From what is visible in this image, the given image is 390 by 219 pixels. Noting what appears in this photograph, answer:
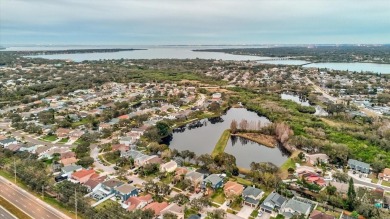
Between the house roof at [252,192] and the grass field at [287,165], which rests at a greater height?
the house roof at [252,192]

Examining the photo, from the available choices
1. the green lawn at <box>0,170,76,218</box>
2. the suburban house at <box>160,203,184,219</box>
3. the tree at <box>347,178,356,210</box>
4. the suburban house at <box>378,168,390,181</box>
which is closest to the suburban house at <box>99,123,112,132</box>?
the green lawn at <box>0,170,76,218</box>

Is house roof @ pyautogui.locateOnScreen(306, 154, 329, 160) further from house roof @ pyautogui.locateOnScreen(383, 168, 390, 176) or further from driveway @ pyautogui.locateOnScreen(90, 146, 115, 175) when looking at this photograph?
driveway @ pyautogui.locateOnScreen(90, 146, 115, 175)

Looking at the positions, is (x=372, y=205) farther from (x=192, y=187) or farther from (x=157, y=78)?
(x=157, y=78)

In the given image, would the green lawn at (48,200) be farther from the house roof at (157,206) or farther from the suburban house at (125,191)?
the house roof at (157,206)

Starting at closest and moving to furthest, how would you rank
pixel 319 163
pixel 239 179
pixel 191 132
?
pixel 239 179, pixel 319 163, pixel 191 132

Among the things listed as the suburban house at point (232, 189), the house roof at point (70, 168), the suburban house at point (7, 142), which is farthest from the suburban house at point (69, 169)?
the suburban house at point (232, 189)

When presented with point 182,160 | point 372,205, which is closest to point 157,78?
point 182,160
